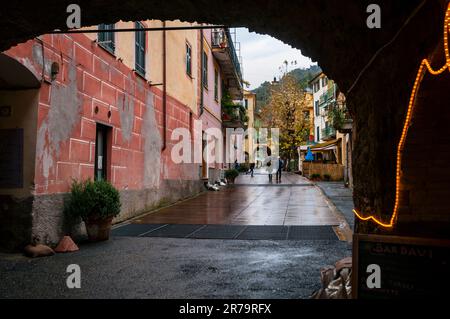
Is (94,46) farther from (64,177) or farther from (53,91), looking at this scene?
(64,177)

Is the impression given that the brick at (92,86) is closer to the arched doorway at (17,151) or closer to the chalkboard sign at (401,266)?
the arched doorway at (17,151)

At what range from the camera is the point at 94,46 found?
349 inches

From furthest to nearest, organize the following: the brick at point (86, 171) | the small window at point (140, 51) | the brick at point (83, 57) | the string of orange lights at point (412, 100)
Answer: the small window at point (140, 51), the brick at point (86, 171), the brick at point (83, 57), the string of orange lights at point (412, 100)

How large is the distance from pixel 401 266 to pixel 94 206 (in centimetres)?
579

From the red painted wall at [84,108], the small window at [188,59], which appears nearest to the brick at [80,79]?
the red painted wall at [84,108]

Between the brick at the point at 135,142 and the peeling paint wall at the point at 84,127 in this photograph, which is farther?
the brick at the point at 135,142

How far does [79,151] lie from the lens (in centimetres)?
831

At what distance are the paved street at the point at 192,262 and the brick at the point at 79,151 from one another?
5.55 feet

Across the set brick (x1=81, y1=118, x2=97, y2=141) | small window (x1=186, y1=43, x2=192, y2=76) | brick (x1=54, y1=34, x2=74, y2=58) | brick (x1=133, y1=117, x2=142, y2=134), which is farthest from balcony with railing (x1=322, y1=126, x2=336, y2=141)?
brick (x1=54, y1=34, x2=74, y2=58)

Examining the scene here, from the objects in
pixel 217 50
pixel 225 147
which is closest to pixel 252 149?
pixel 225 147

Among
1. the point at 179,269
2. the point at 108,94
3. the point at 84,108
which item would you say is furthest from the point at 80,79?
the point at 179,269

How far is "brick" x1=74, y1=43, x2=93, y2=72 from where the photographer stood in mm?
8219

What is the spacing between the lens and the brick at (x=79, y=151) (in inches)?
317

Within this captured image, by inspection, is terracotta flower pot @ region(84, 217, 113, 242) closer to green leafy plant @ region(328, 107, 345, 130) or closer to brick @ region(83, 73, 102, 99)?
brick @ region(83, 73, 102, 99)
